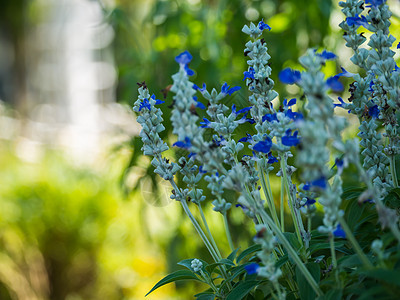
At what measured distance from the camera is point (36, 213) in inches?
114

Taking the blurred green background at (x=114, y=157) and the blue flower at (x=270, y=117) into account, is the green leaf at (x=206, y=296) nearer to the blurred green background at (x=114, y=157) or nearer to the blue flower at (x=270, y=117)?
the blue flower at (x=270, y=117)

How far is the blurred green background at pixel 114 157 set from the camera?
1567 millimetres

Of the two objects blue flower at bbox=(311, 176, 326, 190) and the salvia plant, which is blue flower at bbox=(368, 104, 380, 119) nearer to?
the salvia plant

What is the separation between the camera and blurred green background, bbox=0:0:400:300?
157cm

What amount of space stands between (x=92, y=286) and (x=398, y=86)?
2.81 metres

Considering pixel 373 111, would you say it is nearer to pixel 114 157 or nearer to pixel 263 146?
pixel 263 146

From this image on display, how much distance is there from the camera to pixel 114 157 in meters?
1.95

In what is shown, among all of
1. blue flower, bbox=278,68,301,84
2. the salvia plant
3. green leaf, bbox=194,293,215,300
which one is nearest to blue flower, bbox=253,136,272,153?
the salvia plant

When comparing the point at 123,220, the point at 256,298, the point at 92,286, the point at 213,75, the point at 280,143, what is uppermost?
A: the point at 280,143

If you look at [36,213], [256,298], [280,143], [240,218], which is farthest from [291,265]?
[36,213]

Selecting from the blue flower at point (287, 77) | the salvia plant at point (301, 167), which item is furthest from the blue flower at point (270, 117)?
the blue flower at point (287, 77)

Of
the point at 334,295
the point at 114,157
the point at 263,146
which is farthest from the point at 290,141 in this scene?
the point at 114,157

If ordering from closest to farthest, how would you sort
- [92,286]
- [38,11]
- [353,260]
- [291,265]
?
[353,260]
[291,265]
[92,286]
[38,11]

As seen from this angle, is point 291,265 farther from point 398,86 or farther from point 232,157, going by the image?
point 398,86
